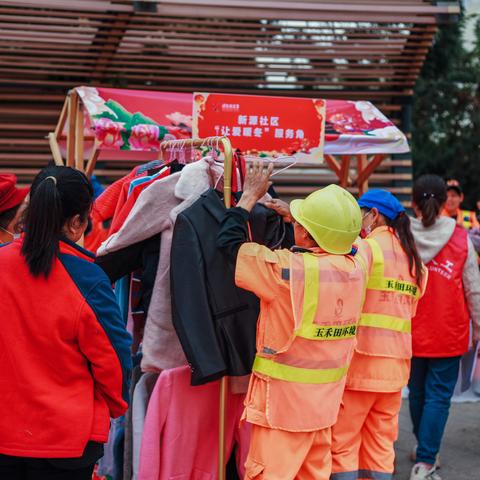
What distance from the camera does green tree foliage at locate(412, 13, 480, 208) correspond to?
40.3 feet

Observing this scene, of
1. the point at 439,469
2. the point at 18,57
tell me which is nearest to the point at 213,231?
the point at 439,469

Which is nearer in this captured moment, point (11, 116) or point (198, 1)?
point (198, 1)

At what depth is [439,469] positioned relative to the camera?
545 cm

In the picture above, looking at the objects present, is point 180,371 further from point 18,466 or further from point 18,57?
point 18,57

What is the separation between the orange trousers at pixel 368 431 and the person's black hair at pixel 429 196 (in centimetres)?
133

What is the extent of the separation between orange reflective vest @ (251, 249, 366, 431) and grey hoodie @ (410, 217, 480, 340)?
1.93 meters

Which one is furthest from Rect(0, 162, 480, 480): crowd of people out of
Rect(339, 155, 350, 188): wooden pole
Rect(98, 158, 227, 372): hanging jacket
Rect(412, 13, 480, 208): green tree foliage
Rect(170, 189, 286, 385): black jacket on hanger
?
Rect(412, 13, 480, 208): green tree foliage

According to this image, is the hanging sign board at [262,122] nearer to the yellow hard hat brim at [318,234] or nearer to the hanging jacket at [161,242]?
the hanging jacket at [161,242]

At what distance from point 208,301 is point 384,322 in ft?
3.97

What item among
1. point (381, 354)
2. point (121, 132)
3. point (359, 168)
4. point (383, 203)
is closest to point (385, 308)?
point (381, 354)

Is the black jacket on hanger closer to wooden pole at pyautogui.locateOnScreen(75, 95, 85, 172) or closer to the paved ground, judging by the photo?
wooden pole at pyautogui.locateOnScreen(75, 95, 85, 172)

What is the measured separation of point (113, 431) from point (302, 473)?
1.18 meters

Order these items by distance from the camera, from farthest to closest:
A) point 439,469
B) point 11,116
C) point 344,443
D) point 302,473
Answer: point 11,116, point 439,469, point 344,443, point 302,473

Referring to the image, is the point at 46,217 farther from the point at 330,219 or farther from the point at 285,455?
the point at 285,455
